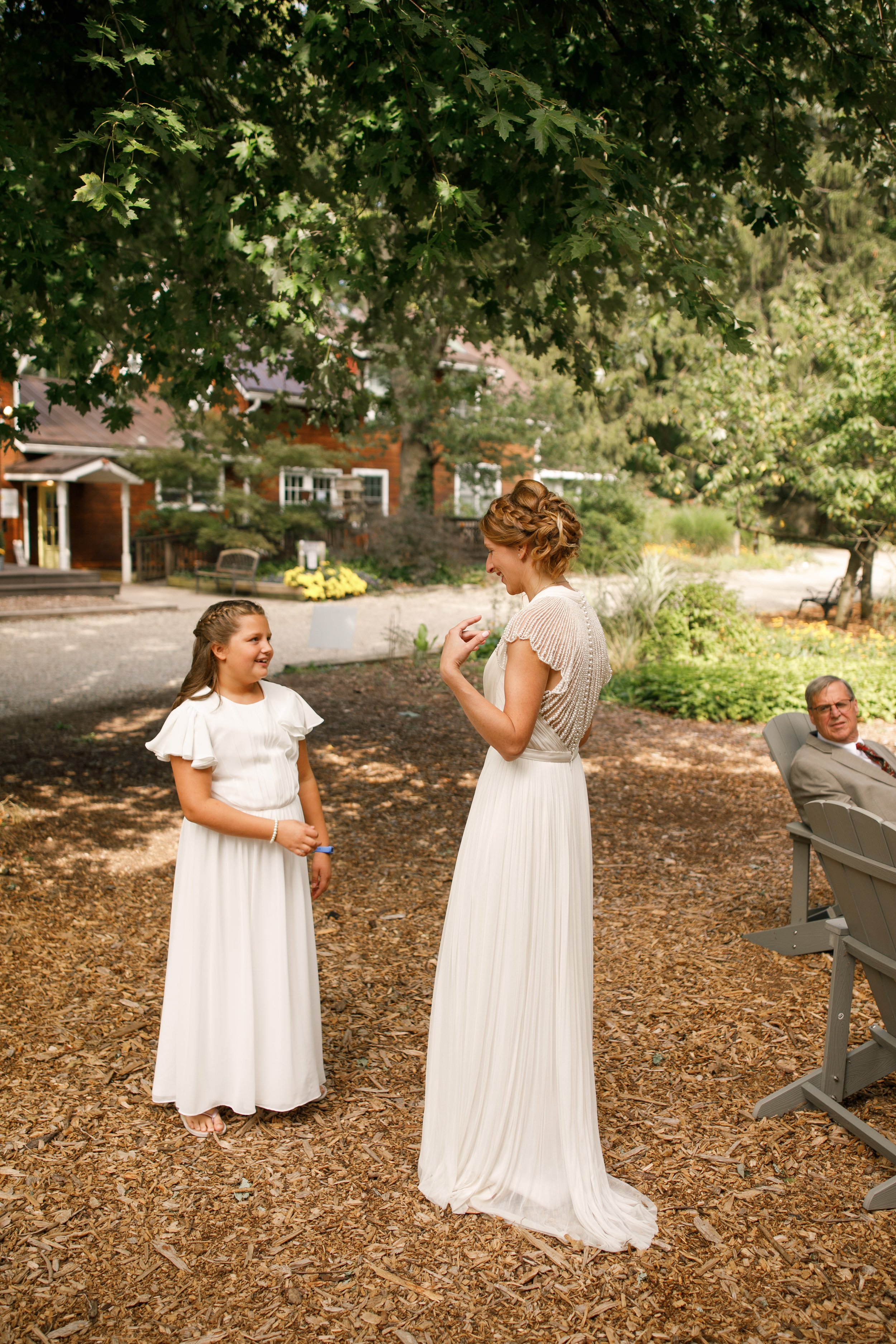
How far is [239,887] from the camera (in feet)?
10.2

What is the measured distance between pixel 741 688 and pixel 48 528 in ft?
66.2

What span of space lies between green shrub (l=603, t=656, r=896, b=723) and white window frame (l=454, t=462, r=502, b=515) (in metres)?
13.7

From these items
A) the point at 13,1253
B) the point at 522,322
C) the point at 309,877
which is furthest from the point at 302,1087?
the point at 522,322

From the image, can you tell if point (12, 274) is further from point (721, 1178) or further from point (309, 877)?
point (721, 1178)

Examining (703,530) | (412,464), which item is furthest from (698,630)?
(703,530)

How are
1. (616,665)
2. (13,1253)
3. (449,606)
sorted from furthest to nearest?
(449,606) → (616,665) → (13,1253)

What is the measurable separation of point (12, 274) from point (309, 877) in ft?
13.4

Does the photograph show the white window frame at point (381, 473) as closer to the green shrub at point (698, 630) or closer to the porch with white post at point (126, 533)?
the porch with white post at point (126, 533)

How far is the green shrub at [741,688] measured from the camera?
10.0 m

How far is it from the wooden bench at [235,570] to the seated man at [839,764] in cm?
1846

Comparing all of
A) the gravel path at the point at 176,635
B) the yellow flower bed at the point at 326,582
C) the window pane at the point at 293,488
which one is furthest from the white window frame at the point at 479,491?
the window pane at the point at 293,488

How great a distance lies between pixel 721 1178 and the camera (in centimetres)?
305

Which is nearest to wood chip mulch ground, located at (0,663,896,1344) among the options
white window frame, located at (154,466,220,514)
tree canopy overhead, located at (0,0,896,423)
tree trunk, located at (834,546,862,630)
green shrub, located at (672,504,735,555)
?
tree canopy overhead, located at (0,0,896,423)

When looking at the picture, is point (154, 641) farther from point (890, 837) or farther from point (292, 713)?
point (890, 837)
